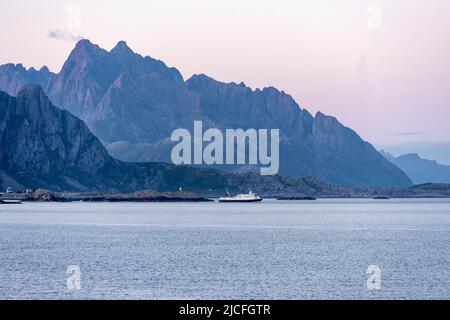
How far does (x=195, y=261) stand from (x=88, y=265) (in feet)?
50.8

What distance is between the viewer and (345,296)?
275 ft

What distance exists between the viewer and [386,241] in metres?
162

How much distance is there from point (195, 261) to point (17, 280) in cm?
3067

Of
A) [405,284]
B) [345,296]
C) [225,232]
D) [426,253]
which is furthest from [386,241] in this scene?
[345,296]

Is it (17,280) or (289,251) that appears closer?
(17,280)
